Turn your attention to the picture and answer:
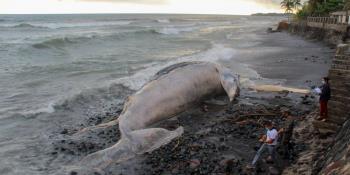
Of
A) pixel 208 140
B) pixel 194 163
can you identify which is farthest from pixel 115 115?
pixel 194 163

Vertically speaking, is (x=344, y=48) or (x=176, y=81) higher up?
(x=344, y=48)

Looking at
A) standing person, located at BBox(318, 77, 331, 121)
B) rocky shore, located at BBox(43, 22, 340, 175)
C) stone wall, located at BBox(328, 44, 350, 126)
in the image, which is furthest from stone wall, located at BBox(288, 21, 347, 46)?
stone wall, located at BBox(328, 44, 350, 126)

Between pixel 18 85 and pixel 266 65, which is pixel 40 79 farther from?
pixel 266 65

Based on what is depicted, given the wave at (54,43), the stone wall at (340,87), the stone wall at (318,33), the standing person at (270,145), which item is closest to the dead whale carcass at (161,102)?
the standing person at (270,145)

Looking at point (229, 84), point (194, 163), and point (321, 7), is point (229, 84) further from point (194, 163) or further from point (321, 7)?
point (321, 7)

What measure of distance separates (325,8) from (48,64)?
39891 mm

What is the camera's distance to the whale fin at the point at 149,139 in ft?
34.8

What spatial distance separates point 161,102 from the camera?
1247 cm

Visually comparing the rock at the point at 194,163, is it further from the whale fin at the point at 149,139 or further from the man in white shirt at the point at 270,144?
the man in white shirt at the point at 270,144

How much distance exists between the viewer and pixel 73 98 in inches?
684

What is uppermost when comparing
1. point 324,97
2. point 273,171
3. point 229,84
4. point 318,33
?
point 324,97

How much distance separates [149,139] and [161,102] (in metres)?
1.88

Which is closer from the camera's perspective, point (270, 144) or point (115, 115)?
point (270, 144)

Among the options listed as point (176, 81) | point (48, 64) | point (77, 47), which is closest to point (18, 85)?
point (48, 64)
